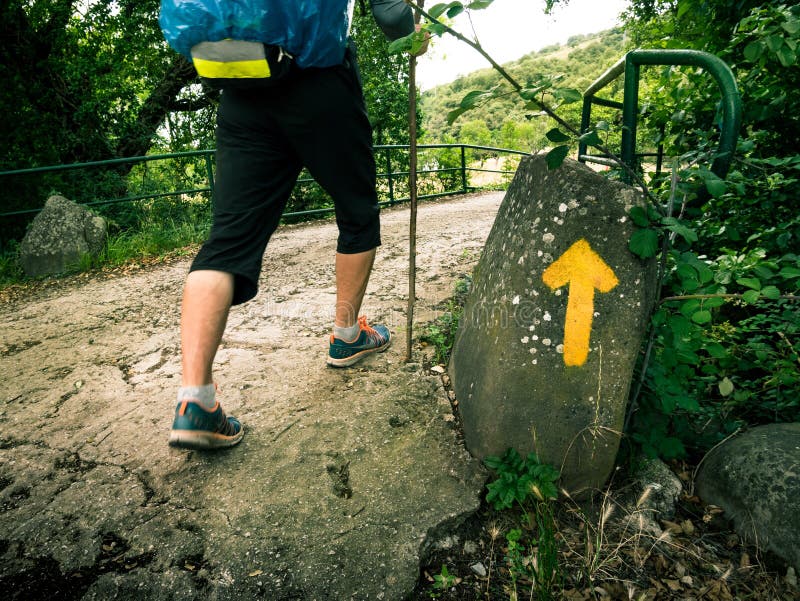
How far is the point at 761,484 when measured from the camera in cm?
148

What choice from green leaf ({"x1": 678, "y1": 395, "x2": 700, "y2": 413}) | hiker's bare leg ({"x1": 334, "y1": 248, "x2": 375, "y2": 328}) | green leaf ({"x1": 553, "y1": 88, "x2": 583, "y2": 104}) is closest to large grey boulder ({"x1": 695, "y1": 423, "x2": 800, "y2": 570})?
green leaf ({"x1": 678, "y1": 395, "x2": 700, "y2": 413})

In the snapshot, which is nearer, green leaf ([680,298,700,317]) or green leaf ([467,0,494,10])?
green leaf ([467,0,494,10])

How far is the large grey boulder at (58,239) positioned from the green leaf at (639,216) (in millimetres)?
5458

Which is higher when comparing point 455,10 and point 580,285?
point 455,10

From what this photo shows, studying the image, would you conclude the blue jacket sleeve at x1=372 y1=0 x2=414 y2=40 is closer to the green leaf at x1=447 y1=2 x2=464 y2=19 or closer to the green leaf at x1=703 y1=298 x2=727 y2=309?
the green leaf at x1=447 y1=2 x2=464 y2=19

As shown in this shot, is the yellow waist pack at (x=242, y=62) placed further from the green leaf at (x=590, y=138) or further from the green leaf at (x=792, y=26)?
the green leaf at (x=792, y=26)

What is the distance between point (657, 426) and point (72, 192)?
27.0 ft

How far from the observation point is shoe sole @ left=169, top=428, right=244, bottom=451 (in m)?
Result: 1.49

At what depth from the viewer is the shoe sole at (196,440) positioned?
149cm

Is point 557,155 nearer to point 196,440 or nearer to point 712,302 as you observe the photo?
point 712,302

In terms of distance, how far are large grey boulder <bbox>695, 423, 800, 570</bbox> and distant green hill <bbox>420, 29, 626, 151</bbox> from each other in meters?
1.23

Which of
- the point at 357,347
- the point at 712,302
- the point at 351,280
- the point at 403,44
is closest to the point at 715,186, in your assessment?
the point at 712,302

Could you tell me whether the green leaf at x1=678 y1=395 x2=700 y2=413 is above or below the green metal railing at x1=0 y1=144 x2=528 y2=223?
below

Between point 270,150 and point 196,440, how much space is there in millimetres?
992
